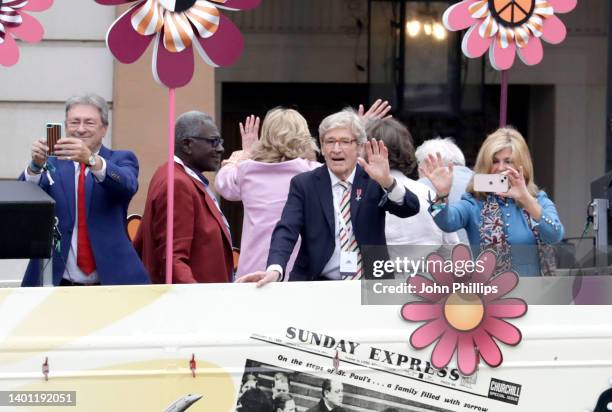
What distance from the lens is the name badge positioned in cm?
580

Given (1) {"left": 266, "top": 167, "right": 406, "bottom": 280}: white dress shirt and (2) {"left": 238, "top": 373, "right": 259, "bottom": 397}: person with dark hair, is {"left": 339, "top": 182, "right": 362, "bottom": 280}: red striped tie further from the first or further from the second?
(2) {"left": 238, "top": 373, "right": 259, "bottom": 397}: person with dark hair

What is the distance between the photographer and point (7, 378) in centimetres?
508

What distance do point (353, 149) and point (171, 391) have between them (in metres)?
1.54

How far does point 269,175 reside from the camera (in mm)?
6676

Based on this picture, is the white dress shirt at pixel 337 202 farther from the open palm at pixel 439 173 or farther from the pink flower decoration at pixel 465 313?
the pink flower decoration at pixel 465 313

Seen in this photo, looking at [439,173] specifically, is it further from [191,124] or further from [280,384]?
[191,124]

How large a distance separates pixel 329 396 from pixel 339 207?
3.53 feet

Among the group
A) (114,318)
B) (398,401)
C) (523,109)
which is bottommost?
(398,401)

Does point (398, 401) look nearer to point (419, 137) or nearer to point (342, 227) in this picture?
point (342, 227)

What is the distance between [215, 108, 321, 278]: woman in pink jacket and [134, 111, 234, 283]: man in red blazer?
0.17 m

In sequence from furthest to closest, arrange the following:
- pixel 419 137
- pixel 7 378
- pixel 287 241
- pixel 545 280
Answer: pixel 419 137, pixel 287 241, pixel 545 280, pixel 7 378

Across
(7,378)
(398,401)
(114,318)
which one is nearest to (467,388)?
(398,401)

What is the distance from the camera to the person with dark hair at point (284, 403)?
206 inches

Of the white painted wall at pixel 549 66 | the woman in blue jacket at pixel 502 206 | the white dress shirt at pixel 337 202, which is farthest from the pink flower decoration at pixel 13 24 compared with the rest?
the white painted wall at pixel 549 66
